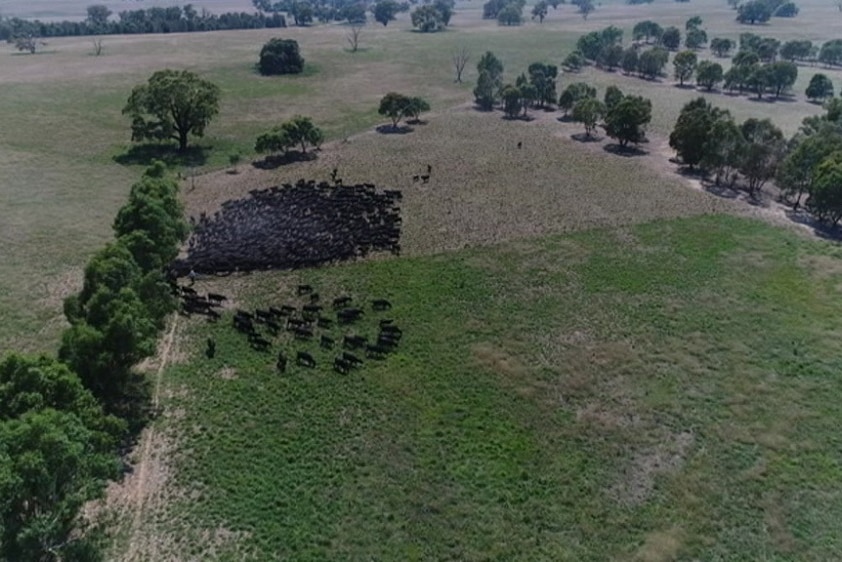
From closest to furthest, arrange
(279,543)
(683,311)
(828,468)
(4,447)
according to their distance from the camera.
Result: 1. (4,447)
2. (279,543)
3. (828,468)
4. (683,311)

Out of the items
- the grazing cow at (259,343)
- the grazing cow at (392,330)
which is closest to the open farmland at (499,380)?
the grazing cow at (392,330)

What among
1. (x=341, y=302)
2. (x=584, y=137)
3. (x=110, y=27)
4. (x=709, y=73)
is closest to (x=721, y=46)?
(x=709, y=73)

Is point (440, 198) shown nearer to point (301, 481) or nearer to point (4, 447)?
point (301, 481)

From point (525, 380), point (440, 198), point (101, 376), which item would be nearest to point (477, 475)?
point (525, 380)

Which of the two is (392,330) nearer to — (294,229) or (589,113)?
(294,229)

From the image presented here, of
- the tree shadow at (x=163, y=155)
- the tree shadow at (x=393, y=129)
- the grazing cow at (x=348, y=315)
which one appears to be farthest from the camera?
the tree shadow at (x=393, y=129)

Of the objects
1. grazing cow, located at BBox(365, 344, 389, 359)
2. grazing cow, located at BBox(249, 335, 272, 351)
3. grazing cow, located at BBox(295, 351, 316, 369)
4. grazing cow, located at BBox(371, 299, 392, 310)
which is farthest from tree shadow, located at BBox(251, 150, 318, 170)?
grazing cow, located at BBox(365, 344, 389, 359)

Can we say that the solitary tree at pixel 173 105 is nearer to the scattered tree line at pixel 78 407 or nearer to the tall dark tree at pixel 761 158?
the scattered tree line at pixel 78 407
